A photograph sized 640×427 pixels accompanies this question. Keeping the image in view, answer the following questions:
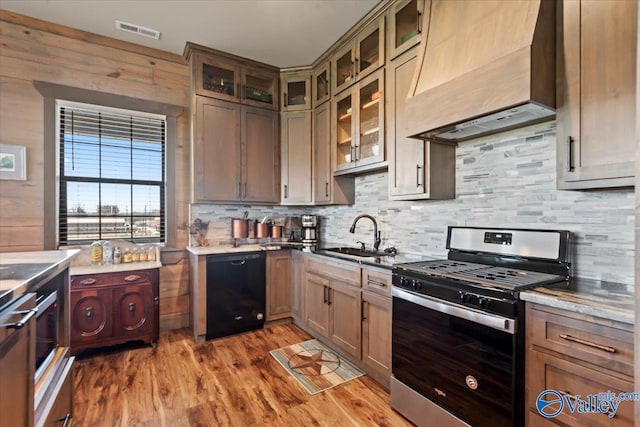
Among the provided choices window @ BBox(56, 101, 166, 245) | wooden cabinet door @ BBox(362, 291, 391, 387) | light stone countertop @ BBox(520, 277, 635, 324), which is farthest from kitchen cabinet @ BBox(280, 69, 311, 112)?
light stone countertop @ BBox(520, 277, 635, 324)

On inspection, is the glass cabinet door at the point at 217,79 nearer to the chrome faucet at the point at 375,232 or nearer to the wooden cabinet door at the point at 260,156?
the wooden cabinet door at the point at 260,156

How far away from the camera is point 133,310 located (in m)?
2.87

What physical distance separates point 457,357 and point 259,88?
339 centimetres

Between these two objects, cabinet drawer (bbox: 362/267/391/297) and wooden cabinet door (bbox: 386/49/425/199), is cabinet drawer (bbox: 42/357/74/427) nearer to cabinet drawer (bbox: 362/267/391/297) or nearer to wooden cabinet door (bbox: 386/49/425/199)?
→ cabinet drawer (bbox: 362/267/391/297)

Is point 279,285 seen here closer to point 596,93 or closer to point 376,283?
point 376,283

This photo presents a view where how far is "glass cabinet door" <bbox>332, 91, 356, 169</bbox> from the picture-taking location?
311cm

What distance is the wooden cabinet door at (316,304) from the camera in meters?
2.89

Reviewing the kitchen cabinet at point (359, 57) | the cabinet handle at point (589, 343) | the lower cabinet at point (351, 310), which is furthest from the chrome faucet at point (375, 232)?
the cabinet handle at point (589, 343)

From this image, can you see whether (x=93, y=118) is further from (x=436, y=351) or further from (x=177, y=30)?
(x=436, y=351)

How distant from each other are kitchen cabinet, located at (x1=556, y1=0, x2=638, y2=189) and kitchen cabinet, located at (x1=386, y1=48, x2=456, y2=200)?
0.80 m

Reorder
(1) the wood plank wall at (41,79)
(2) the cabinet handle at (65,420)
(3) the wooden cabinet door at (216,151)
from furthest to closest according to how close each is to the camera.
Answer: (3) the wooden cabinet door at (216,151), (1) the wood plank wall at (41,79), (2) the cabinet handle at (65,420)

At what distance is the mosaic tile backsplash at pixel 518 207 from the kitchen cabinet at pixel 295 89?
131cm

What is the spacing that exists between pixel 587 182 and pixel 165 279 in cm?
369

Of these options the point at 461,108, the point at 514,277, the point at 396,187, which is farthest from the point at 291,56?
the point at 514,277
